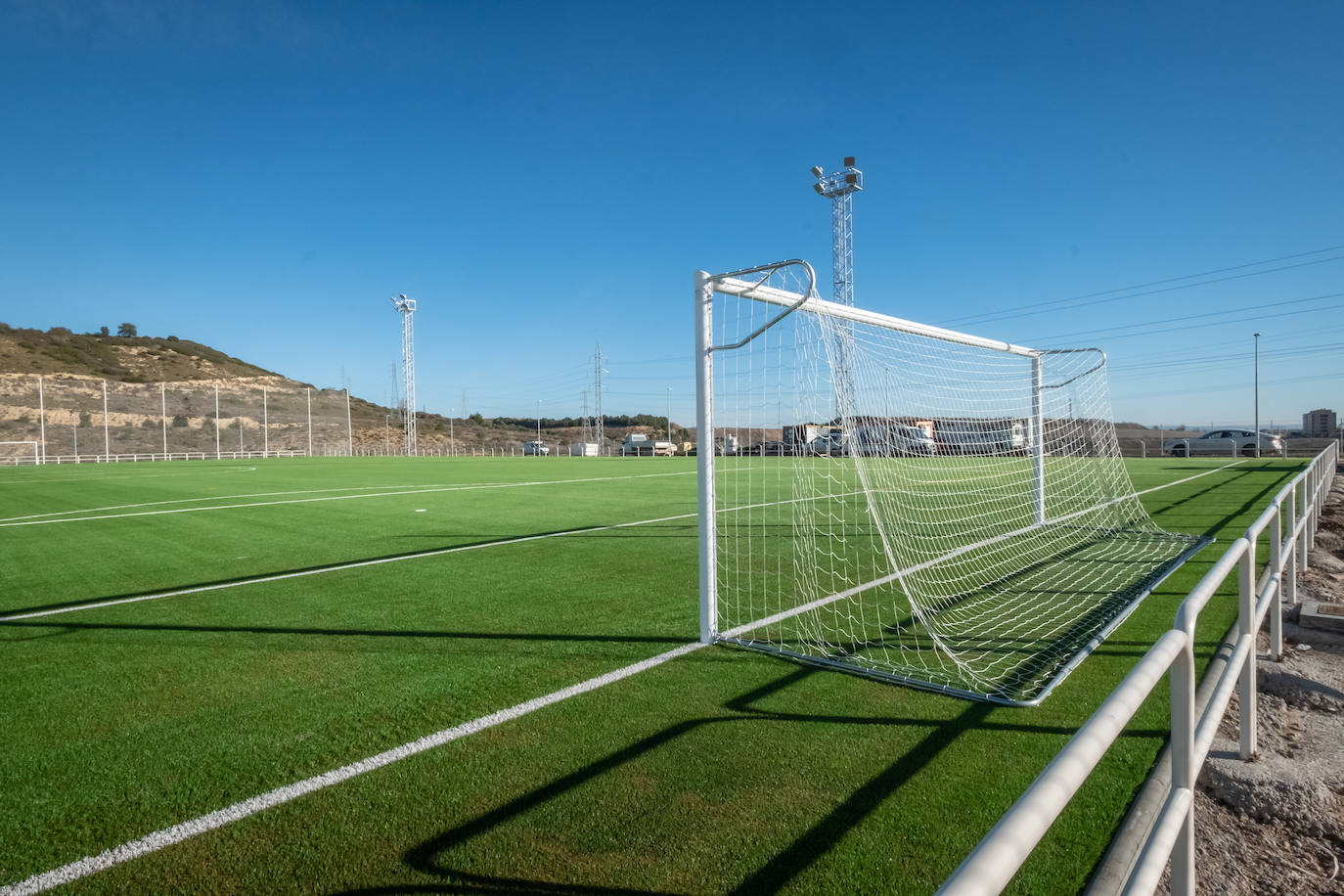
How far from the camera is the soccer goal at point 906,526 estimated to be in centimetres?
483


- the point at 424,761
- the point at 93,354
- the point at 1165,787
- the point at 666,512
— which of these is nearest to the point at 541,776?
the point at 424,761

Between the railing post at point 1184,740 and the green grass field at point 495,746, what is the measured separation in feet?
1.65

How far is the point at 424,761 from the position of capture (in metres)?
3.23

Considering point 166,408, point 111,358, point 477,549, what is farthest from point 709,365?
point 111,358

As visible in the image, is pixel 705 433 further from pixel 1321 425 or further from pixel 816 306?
pixel 1321 425

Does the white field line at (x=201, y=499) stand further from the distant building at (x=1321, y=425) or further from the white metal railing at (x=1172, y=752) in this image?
the distant building at (x=1321, y=425)

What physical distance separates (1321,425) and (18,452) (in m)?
78.3

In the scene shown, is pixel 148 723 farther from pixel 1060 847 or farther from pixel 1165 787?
pixel 1165 787

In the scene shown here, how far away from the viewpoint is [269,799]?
2924 millimetres

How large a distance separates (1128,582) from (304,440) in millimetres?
60332

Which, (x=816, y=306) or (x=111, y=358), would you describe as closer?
(x=816, y=306)

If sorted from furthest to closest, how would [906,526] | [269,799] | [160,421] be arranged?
[160,421] < [906,526] < [269,799]

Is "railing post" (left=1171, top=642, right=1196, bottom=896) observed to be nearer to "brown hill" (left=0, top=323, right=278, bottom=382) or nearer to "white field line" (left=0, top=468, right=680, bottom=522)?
"white field line" (left=0, top=468, right=680, bottom=522)

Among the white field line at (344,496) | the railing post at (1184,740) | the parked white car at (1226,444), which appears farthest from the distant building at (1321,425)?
the railing post at (1184,740)
